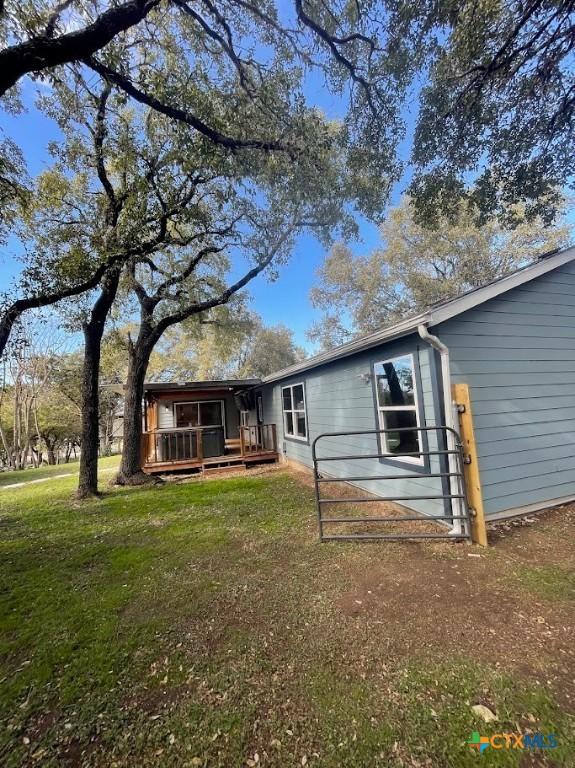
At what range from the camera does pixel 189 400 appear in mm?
12039

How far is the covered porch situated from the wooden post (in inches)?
265

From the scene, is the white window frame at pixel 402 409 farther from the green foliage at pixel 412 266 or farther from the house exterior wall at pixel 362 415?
the green foliage at pixel 412 266

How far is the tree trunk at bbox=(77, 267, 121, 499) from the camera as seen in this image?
7.02 metres

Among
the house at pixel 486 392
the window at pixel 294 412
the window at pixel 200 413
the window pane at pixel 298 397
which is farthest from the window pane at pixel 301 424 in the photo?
the window at pixel 200 413

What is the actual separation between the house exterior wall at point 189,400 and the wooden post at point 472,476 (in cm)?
971

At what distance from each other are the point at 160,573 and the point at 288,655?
185 centimetres

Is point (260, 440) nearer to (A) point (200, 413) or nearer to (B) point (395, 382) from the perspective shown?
(A) point (200, 413)

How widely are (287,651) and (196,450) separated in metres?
8.59

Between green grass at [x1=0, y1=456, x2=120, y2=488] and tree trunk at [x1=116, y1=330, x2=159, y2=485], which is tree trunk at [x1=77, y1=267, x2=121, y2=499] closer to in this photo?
tree trunk at [x1=116, y1=330, x2=159, y2=485]

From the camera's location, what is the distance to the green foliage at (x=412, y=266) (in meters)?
13.5

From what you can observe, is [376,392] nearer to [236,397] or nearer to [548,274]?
[548,274]

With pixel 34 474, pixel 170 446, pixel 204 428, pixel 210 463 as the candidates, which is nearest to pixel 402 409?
pixel 210 463

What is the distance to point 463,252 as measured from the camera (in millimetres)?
14547

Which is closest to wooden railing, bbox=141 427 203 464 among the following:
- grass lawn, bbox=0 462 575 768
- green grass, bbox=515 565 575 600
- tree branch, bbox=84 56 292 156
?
grass lawn, bbox=0 462 575 768
